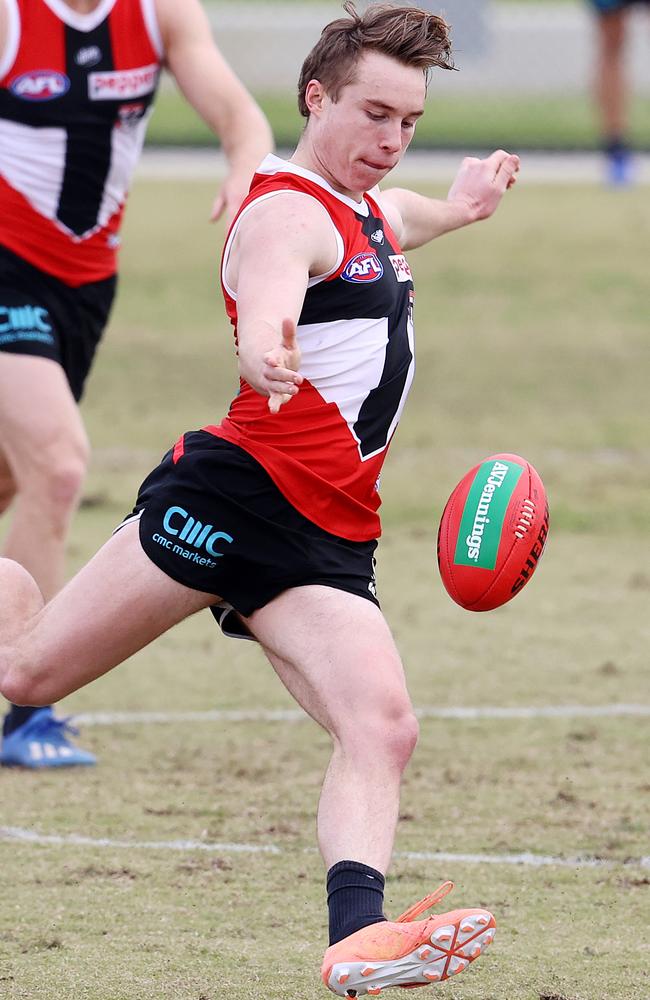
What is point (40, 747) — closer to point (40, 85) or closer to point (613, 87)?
point (40, 85)

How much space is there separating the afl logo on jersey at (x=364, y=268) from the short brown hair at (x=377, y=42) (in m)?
0.37

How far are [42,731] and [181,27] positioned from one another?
239 cm

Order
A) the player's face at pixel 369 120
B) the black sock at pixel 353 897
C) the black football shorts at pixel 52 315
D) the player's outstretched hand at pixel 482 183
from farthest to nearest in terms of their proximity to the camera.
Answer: the black football shorts at pixel 52 315 → the player's outstretched hand at pixel 482 183 → the player's face at pixel 369 120 → the black sock at pixel 353 897

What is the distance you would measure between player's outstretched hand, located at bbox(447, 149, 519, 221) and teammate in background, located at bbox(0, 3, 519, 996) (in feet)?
2.38

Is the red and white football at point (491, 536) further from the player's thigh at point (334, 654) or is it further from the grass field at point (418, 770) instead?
the grass field at point (418, 770)

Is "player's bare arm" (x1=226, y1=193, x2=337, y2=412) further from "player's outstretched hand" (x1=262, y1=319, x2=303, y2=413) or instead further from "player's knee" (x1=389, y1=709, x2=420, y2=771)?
"player's knee" (x1=389, y1=709, x2=420, y2=771)

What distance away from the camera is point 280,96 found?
26703 mm

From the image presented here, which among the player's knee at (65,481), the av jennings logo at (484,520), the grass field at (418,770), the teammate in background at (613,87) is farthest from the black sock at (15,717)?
the teammate in background at (613,87)

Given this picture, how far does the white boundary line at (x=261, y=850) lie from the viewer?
503 centimetres

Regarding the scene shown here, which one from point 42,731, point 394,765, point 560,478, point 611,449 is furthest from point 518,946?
point 611,449

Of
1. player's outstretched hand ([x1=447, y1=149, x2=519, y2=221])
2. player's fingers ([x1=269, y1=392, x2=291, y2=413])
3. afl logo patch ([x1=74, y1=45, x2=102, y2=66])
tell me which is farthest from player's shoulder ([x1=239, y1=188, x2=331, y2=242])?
afl logo patch ([x1=74, y1=45, x2=102, y2=66])

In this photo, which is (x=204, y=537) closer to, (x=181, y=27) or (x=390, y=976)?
(x=390, y=976)

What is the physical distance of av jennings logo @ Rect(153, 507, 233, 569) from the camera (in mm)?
4090

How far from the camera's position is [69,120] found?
20.1ft
